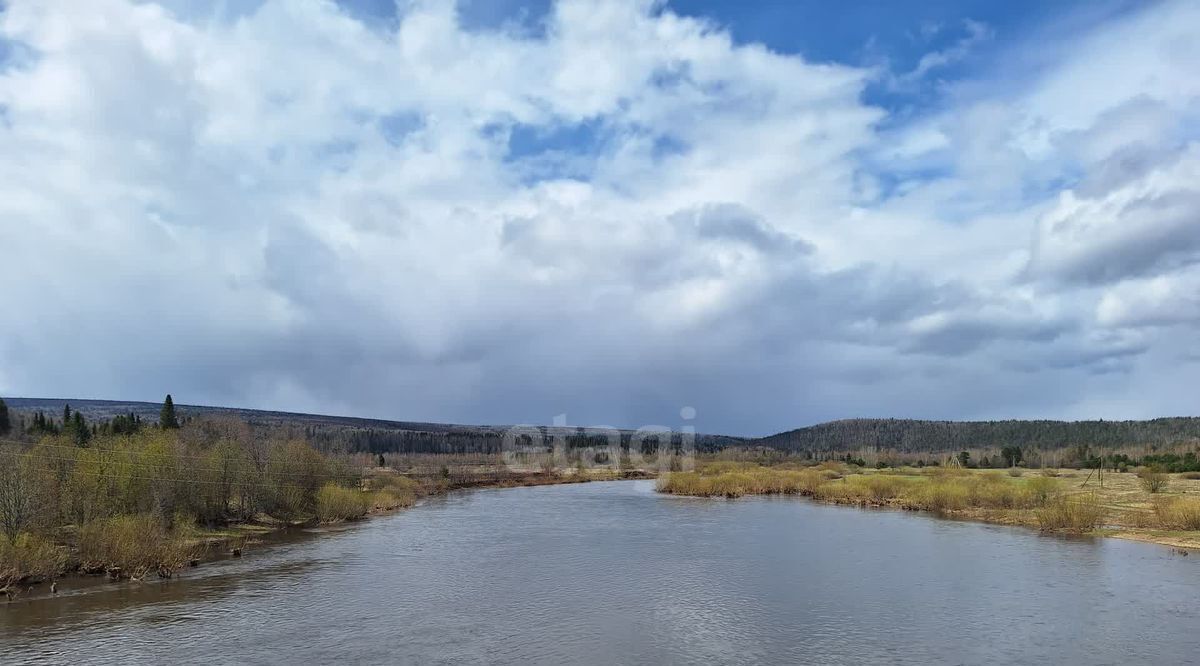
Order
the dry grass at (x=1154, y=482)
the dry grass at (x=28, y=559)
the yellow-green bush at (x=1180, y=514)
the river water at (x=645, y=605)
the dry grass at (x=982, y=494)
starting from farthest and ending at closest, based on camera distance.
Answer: the dry grass at (x=1154, y=482) < the dry grass at (x=982, y=494) < the yellow-green bush at (x=1180, y=514) < the dry grass at (x=28, y=559) < the river water at (x=645, y=605)

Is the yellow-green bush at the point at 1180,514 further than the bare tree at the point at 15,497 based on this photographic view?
Yes

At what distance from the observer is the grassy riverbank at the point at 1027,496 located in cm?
4209

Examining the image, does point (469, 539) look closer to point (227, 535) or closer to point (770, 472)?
point (227, 535)

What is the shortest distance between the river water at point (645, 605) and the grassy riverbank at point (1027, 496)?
13.0 ft

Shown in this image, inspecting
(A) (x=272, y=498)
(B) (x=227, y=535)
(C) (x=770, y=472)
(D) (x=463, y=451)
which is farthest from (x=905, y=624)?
(D) (x=463, y=451)

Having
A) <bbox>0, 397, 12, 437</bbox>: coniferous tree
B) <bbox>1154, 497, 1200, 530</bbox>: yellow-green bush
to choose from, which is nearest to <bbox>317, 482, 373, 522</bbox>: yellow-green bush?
<bbox>1154, 497, 1200, 530</bbox>: yellow-green bush

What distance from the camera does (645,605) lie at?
25375mm

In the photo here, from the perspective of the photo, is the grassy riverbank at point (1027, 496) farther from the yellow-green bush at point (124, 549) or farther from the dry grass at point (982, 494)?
the yellow-green bush at point (124, 549)

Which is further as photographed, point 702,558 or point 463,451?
point 463,451

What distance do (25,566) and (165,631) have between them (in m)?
9.97

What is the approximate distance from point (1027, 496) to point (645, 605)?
1595 inches

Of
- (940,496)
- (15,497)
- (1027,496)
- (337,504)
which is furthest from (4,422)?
(1027,496)

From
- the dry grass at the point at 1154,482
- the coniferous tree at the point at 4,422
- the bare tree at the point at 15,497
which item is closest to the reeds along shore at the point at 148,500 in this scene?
the bare tree at the point at 15,497

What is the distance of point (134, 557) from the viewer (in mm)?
29719
